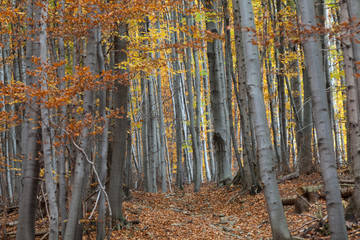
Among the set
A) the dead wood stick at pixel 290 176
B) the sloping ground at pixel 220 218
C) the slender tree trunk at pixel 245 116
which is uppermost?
the slender tree trunk at pixel 245 116

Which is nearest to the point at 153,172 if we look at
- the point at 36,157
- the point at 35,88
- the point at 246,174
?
the point at 246,174

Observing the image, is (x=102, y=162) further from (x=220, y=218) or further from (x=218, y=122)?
(x=218, y=122)

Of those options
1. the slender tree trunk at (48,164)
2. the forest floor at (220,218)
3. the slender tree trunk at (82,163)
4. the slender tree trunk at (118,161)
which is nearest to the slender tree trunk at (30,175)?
the slender tree trunk at (48,164)

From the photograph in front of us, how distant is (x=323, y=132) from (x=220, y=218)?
19.6 ft

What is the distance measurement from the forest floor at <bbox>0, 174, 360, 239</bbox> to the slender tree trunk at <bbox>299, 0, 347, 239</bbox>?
105 centimetres

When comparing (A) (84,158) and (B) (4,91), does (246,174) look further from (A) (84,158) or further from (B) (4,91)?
(B) (4,91)

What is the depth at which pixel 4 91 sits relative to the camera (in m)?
5.56

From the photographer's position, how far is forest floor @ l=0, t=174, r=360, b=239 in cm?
663

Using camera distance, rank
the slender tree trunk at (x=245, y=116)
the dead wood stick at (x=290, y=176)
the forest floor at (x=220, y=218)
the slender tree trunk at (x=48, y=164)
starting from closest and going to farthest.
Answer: the slender tree trunk at (x=48, y=164) < the forest floor at (x=220, y=218) < the slender tree trunk at (x=245, y=116) < the dead wood stick at (x=290, y=176)

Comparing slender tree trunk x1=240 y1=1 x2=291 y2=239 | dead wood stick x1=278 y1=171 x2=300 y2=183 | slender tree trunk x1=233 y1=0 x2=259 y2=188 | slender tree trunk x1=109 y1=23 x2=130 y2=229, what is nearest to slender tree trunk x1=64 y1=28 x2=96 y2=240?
slender tree trunk x1=109 y1=23 x2=130 y2=229

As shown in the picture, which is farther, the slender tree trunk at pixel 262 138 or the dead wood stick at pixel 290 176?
the dead wood stick at pixel 290 176

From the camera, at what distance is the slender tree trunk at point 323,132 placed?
451 centimetres

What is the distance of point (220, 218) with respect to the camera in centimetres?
995

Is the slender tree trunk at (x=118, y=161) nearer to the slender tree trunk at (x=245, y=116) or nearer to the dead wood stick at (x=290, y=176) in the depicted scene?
the slender tree trunk at (x=245, y=116)
